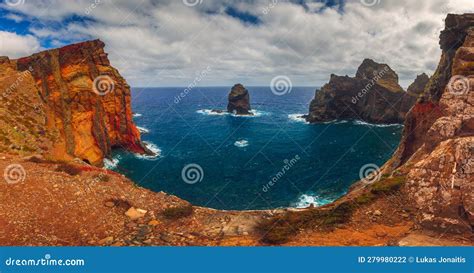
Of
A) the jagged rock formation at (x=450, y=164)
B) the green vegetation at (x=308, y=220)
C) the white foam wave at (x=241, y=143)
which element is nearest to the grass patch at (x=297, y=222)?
the green vegetation at (x=308, y=220)

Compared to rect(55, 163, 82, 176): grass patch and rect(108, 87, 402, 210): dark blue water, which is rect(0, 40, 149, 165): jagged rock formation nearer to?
rect(108, 87, 402, 210): dark blue water

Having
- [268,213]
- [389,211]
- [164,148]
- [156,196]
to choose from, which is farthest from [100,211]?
[164,148]

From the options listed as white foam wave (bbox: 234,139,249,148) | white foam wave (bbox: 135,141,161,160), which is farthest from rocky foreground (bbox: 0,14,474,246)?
white foam wave (bbox: 234,139,249,148)

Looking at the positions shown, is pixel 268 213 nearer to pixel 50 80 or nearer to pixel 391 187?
pixel 391 187

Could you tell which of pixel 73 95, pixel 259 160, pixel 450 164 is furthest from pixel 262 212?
pixel 73 95

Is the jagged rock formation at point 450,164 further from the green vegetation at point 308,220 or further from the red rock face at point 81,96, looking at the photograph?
the red rock face at point 81,96

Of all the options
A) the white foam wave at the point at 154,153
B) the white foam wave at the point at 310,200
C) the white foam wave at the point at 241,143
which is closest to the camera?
the white foam wave at the point at 310,200

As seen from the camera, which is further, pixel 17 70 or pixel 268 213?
pixel 17 70
